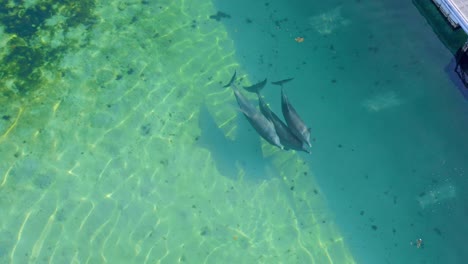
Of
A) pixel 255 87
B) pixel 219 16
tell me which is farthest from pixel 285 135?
pixel 219 16

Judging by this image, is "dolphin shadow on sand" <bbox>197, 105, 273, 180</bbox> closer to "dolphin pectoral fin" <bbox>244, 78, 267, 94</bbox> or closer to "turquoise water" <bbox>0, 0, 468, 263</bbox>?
"turquoise water" <bbox>0, 0, 468, 263</bbox>

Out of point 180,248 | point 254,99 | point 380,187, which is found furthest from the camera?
point 254,99

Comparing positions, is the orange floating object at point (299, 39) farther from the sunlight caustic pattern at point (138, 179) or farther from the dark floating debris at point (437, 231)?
the dark floating debris at point (437, 231)

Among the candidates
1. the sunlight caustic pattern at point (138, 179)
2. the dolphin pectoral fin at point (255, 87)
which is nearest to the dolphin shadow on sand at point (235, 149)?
the sunlight caustic pattern at point (138, 179)

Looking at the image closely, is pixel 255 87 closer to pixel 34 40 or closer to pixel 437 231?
pixel 437 231

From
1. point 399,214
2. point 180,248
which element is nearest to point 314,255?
point 399,214

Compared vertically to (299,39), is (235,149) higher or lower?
lower

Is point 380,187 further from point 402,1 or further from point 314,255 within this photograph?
point 402,1
